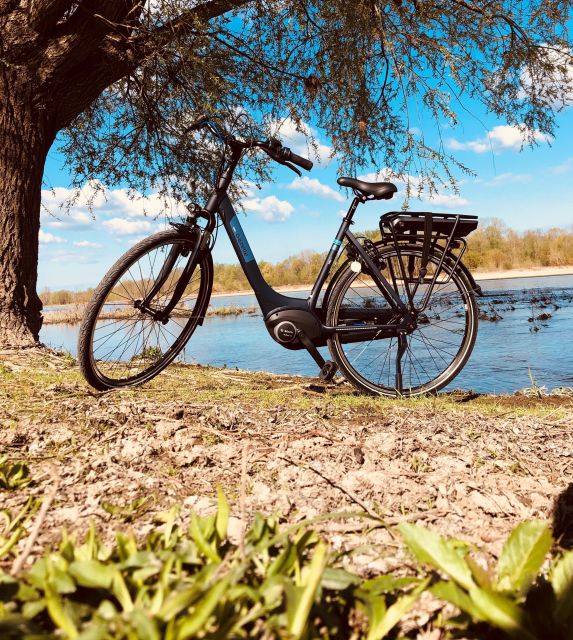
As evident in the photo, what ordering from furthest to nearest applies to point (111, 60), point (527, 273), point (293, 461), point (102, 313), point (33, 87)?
point (527, 273) < point (111, 60) < point (33, 87) < point (102, 313) < point (293, 461)

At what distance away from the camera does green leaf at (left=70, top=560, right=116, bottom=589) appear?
873 millimetres

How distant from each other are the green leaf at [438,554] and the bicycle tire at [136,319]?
2731 mm

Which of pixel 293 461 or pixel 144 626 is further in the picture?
pixel 293 461

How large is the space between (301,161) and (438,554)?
3.17 m

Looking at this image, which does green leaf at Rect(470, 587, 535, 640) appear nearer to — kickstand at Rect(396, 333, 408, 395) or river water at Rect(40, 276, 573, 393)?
kickstand at Rect(396, 333, 408, 395)

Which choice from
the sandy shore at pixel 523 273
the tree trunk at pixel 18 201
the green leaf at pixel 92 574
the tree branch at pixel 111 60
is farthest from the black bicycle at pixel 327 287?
the sandy shore at pixel 523 273

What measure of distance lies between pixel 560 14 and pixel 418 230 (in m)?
4.09

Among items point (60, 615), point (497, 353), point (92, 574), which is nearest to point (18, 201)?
point (92, 574)

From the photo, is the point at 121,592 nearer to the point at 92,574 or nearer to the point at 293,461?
the point at 92,574

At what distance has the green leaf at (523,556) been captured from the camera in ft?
2.98

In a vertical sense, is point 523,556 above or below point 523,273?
below

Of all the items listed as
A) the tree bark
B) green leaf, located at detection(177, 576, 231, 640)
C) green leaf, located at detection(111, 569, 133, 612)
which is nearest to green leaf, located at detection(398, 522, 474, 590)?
green leaf, located at detection(177, 576, 231, 640)

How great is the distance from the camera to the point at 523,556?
0.95m

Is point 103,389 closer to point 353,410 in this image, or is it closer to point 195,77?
point 353,410
